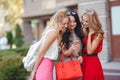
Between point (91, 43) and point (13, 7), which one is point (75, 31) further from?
Result: point (13, 7)

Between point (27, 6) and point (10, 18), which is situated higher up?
point (27, 6)

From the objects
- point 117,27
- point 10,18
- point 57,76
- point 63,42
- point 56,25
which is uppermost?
point 56,25

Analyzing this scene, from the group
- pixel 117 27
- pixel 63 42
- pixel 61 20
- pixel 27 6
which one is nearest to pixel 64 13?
pixel 61 20

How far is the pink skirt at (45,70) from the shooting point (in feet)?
14.1

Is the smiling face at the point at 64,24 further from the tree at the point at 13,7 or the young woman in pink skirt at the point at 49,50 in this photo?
the tree at the point at 13,7

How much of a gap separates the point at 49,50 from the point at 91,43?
2.47 feet

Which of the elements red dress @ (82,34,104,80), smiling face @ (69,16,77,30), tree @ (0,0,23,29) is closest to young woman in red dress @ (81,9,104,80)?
red dress @ (82,34,104,80)

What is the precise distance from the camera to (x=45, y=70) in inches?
170

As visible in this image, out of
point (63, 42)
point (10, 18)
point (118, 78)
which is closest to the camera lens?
point (63, 42)

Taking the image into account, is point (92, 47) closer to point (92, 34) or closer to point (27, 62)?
point (92, 34)

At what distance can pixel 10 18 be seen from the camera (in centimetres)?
5522

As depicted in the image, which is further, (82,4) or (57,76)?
(82,4)

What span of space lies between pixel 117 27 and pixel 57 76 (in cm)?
982

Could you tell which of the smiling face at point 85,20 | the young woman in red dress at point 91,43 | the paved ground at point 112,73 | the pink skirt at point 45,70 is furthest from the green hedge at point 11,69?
the pink skirt at point 45,70
